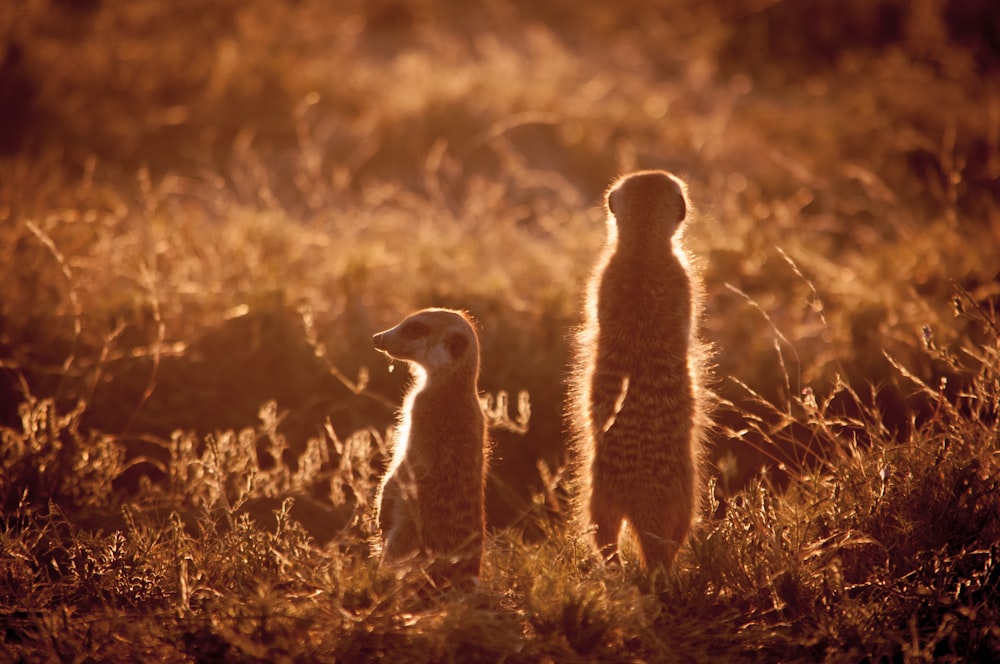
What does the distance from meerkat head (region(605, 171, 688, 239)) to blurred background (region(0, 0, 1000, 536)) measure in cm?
51

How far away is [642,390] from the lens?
3.55m

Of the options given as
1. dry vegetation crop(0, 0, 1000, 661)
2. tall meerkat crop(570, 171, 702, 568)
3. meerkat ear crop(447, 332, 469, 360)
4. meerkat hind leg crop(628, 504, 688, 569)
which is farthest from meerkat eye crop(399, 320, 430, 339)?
meerkat hind leg crop(628, 504, 688, 569)

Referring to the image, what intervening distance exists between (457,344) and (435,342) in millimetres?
105

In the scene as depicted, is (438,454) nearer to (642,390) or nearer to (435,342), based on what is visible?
(435,342)

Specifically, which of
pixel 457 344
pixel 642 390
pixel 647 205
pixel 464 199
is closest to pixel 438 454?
pixel 457 344

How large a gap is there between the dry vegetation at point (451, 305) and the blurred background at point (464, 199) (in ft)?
0.11

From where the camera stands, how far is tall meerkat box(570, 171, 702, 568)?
11.5 ft

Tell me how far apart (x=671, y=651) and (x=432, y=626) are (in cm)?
70

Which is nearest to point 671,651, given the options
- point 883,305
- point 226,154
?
point 883,305

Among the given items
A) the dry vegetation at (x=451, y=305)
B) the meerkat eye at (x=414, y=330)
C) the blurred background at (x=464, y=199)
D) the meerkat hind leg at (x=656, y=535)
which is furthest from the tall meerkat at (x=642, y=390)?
the meerkat eye at (x=414, y=330)

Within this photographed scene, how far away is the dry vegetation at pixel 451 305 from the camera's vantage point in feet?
10.2

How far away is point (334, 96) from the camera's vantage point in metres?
8.95

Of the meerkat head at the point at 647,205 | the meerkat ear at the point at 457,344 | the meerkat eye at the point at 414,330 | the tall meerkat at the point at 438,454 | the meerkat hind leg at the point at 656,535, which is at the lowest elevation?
the meerkat hind leg at the point at 656,535

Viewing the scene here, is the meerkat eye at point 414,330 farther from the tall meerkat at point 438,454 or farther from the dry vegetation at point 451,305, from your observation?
the dry vegetation at point 451,305
